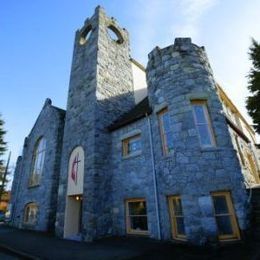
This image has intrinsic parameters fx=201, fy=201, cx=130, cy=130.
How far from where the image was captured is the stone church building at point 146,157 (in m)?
6.64

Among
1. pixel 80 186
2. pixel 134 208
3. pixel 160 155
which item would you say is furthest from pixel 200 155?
pixel 80 186

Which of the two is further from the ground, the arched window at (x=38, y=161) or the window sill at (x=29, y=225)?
the arched window at (x=38, y=161)

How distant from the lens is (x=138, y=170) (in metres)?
8.84

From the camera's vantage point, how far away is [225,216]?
6391 millimetres

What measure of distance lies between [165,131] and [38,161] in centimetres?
1084

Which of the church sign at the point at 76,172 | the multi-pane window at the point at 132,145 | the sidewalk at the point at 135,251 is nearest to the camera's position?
the sidewalk at the point at 135,251

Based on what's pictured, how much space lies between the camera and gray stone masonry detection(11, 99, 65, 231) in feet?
40.0

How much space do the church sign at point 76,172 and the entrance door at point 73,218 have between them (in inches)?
20.0

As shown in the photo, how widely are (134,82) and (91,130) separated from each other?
19.6ft

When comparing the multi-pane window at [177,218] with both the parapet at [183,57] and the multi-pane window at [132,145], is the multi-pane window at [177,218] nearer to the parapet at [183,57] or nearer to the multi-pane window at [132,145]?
the multi-pane window at [132,145]

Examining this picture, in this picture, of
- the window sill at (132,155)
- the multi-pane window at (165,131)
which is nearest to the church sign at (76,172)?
the window sill at (132,155)

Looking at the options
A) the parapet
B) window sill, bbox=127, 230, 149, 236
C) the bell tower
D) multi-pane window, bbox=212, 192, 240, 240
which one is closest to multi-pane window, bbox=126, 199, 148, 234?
window sill, bbox=127, 230, 149, 236

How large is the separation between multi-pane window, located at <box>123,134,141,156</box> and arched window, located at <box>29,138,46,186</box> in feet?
24.9

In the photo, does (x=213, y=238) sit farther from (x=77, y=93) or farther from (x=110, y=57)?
(x=110, y=57)
